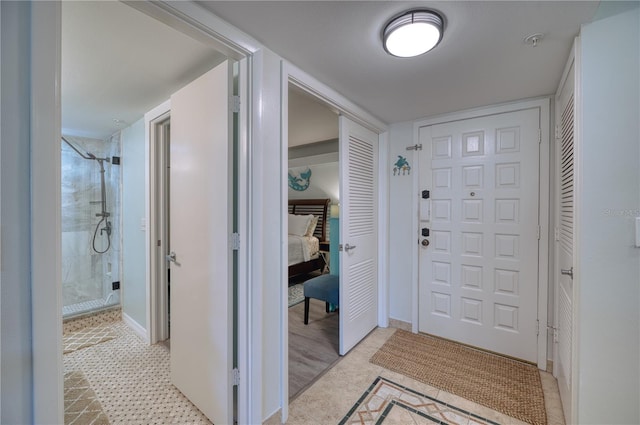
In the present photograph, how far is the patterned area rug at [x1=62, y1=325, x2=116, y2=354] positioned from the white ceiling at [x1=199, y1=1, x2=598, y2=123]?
9.74 ft

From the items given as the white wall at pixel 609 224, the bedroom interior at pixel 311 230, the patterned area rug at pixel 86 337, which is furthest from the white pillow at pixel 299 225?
the white wall at pixel 609 224

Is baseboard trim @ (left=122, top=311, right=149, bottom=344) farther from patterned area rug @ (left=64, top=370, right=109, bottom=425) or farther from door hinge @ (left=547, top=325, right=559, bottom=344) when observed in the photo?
door hinge @ (left=547, top=325, right=559, bottom=344)

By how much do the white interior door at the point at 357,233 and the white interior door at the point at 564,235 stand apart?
1406 mm

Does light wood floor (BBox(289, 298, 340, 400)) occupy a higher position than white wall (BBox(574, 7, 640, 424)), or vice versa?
white wall (BBox(574, 7, 640, 424))

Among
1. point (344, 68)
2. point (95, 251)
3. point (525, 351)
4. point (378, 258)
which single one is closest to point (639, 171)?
point (344, 68)

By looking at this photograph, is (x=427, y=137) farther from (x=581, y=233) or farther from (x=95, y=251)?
(x=95, y=251)

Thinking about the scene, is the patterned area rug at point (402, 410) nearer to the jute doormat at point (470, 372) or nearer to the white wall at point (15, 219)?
the jute doormat at point (470, 372)

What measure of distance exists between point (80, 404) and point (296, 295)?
98.5 inches

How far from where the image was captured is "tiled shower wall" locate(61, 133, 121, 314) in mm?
3107

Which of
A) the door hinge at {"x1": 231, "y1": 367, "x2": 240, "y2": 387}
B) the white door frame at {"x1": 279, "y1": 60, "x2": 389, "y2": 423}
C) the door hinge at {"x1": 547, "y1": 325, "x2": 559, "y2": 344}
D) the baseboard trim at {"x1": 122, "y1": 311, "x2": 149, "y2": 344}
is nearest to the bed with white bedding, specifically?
the white door frame at {"x1": 279, "y1": 60, "x2": 389, "y2": 423}

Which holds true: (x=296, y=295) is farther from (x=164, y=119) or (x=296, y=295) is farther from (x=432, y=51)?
(x=432, y=51)

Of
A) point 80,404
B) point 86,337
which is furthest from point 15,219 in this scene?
point 86,337

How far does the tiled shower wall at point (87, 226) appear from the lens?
3.11m

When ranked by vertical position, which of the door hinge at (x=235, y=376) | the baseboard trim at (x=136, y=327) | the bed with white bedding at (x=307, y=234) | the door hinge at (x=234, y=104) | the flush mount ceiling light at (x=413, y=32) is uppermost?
the flush mount ceiling light at (x=413, y=32)
